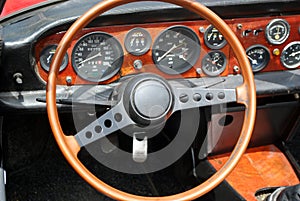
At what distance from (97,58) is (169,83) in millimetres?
470

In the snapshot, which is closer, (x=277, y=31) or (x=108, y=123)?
(x=108, y=123)

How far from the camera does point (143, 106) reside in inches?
73.6

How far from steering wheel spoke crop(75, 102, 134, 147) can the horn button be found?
0.06 m

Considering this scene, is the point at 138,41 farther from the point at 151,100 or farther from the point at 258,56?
the point at 258,56

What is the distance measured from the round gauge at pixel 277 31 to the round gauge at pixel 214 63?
0.86ft

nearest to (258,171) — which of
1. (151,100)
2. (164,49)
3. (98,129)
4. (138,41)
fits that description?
(164,49)

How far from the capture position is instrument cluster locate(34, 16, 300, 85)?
229cm

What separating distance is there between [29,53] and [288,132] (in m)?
1.58

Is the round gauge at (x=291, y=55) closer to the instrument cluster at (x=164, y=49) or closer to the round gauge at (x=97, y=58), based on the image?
the instrument cluster at (x=164, y=49)

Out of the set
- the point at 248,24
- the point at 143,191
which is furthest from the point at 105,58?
the point at 143,191

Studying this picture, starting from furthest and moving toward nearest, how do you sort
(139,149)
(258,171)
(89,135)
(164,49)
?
(258,171) → (164,49) → (139,149) → (89,135)

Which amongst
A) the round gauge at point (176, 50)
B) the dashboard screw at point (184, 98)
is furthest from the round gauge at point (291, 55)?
the dashboard screw at point (184, 98)

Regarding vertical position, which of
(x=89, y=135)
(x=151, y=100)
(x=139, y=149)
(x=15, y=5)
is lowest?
(x=139, y=149)

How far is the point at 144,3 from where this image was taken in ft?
7.57
